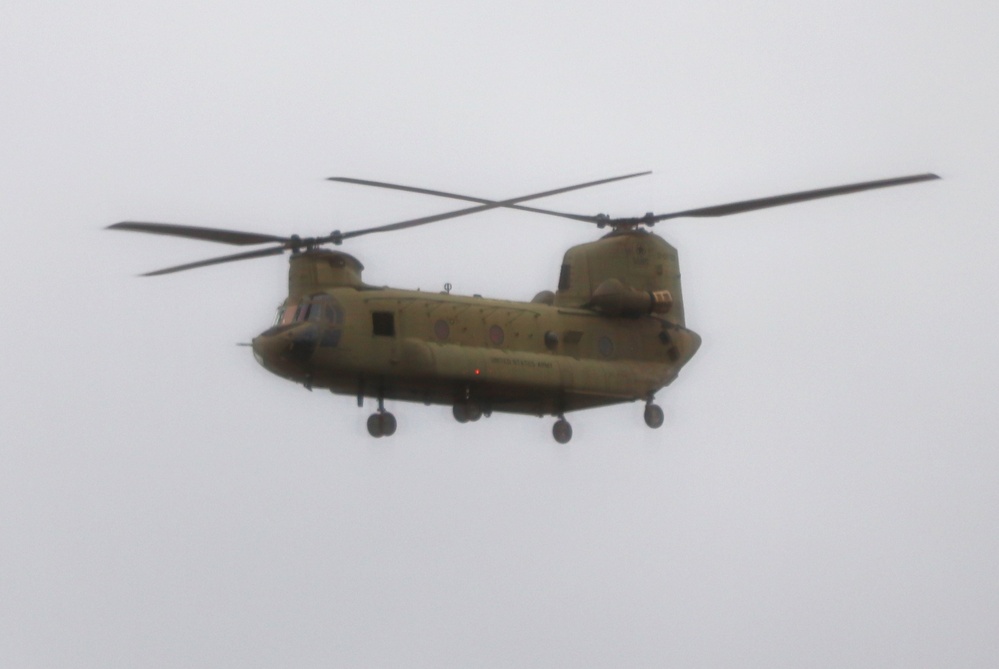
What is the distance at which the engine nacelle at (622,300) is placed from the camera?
44.1 meters

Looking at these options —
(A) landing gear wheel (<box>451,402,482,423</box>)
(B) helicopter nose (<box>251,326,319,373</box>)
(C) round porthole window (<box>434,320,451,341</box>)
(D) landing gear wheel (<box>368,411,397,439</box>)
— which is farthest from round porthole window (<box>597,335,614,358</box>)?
(B) helicopter nose (<box>251,326,319,373</box>)

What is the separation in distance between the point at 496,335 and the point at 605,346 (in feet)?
9.57

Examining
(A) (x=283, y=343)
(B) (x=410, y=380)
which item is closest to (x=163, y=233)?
(A) (x=283, y=343)

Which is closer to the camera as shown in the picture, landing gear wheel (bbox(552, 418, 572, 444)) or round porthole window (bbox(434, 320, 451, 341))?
round porthole window (bbox(434, 320, 451, 341))

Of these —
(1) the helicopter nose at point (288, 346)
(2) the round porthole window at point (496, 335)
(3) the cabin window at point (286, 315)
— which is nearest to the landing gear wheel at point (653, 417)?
(2) the round porthole window at point (496, 335)

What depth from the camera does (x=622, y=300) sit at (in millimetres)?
44031

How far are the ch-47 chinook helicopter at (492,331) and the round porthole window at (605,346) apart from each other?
22mm

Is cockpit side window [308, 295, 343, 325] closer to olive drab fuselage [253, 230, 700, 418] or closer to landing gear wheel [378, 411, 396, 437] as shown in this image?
olive drab fuselage [253, 230, 700, 418]

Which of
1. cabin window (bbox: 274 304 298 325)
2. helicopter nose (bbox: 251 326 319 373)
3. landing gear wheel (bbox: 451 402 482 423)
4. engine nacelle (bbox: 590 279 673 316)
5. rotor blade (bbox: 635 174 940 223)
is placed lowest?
landing gear wheel (bbox: 451 402 482 423)

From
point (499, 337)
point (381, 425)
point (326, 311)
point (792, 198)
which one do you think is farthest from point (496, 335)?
point (792, 198)

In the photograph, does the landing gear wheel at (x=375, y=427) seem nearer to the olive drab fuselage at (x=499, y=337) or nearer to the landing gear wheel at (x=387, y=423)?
the landing gear wheel at (x=387, y=423)

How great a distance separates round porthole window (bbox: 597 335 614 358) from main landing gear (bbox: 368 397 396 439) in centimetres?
531

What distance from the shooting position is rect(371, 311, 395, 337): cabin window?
134 ft

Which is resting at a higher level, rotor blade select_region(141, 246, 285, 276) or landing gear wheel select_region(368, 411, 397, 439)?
rotor blade select_region(141, 246, 285, 276)
